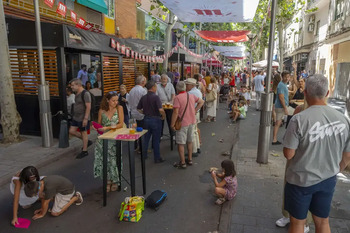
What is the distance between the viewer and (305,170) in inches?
100

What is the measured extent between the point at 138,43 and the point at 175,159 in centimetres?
711

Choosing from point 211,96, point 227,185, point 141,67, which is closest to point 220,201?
point 227,185

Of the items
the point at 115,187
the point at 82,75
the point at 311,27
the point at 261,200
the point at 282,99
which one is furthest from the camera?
the point at 311,27

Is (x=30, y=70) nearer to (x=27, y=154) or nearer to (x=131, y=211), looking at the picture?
(x=27, y=154)

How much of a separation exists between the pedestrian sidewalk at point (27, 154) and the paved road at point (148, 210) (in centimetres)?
19

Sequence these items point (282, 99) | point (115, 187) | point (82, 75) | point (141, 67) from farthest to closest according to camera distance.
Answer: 1. point (141, 67)
2. point (82, 75)
3. point (282, 99)
4. point (115, 187)

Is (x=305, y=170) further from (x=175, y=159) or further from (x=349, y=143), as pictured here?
(x=175, y=159)

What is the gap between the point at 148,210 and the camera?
419 centimetres

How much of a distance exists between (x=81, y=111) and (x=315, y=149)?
528cm

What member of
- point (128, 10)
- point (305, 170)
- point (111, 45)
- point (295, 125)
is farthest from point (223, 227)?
point (128, 10)

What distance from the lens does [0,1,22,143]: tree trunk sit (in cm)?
682

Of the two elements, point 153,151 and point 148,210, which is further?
point 153,151

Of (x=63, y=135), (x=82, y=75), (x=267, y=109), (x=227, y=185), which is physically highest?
(x=82, y=75)

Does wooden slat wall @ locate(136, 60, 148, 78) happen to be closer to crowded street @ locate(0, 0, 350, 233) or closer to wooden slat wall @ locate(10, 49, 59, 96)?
crowded street @ locate(0, 0, 350, 233)
